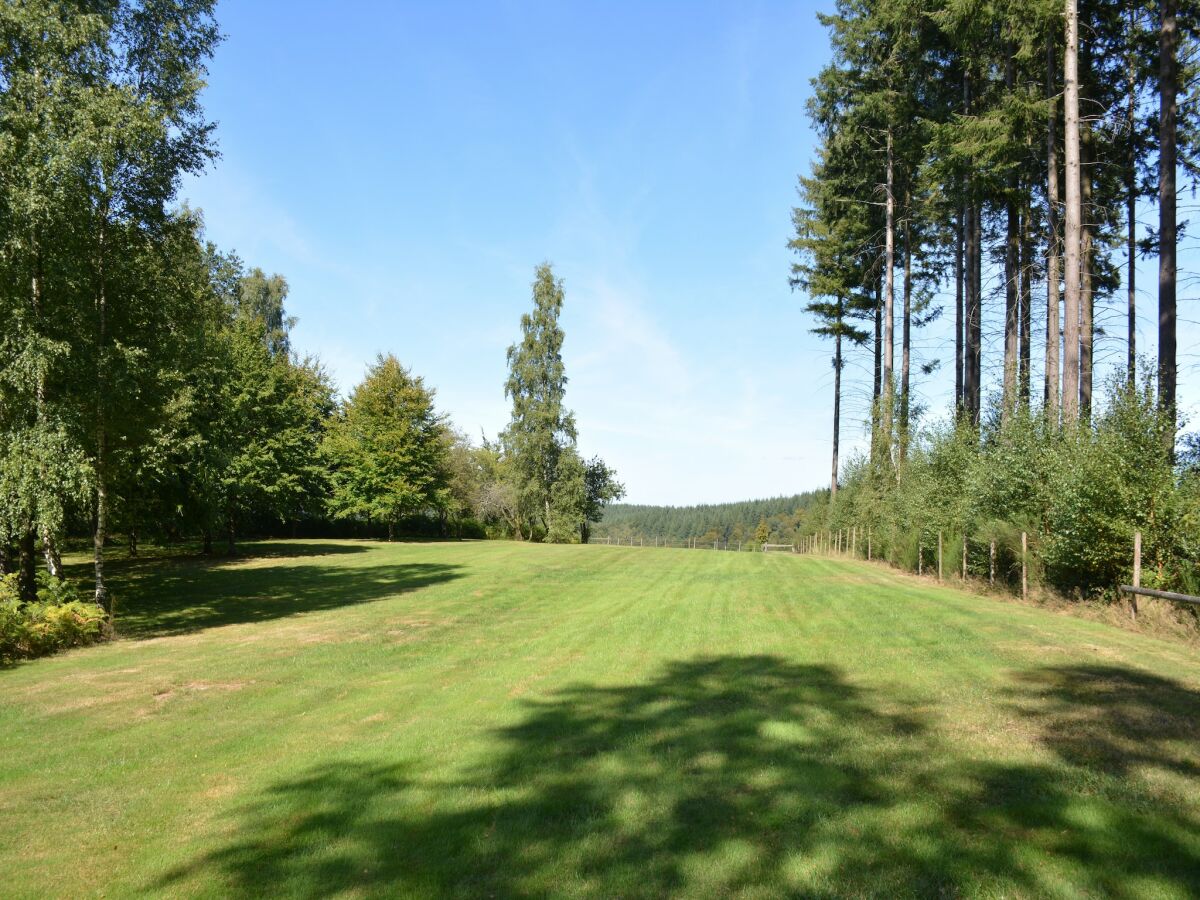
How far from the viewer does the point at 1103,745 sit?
497 centimetres

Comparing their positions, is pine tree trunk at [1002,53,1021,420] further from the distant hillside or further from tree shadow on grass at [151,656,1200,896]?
the distant hillside

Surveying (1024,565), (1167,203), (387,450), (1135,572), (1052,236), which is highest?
(1052,236)

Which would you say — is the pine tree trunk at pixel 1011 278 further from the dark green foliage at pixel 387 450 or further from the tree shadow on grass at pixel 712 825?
the dark green foliage at pixel 387 450

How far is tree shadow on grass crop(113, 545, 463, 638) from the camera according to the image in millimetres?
13664

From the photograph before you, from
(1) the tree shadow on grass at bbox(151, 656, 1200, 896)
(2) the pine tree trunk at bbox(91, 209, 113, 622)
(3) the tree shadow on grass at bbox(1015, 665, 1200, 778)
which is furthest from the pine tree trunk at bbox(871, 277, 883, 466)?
(2) the pine tree trunk at bbox(91, 209, 113, 622)

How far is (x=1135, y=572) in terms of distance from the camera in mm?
10867

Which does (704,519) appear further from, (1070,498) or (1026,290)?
(1070,498)

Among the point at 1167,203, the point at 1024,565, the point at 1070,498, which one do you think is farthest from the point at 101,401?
the point at 1167,203

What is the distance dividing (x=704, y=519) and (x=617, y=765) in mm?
147714

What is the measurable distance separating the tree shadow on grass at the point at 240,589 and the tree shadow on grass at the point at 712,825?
9836 millimetres

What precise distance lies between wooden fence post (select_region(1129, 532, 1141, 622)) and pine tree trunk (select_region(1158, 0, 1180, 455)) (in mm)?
4976

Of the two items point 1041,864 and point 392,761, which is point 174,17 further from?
point 1041,864

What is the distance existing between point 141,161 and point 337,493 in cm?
2984

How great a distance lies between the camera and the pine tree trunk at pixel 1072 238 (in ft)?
49.3
